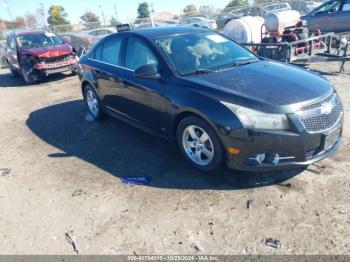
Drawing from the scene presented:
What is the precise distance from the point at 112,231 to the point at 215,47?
2885 mm

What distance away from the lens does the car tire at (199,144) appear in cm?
368

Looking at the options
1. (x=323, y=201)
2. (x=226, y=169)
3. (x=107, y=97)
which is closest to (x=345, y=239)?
(x=323, y=201)

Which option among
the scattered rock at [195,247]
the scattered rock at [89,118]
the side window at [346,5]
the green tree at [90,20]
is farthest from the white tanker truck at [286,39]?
the green tree at [90,20]

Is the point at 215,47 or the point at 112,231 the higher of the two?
the point at 215,47

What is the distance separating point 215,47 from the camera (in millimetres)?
4707

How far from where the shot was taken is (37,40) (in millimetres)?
11492

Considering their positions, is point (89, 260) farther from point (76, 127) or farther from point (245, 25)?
point (245, 25)

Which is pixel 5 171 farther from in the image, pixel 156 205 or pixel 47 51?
pixel 47 51

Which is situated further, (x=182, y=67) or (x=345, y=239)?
(x=182, y=67)

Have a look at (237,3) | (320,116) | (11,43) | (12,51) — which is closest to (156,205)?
(320,116)

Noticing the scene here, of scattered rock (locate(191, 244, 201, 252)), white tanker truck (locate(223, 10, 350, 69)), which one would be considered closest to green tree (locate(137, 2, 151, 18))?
white tanker truck (locate(223, 10, 350, 69))

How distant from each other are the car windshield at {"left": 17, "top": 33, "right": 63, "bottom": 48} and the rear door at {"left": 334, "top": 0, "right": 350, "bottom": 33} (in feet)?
32.9

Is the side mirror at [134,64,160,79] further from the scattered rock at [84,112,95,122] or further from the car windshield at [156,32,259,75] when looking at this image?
the scattered rock at [84,112,95,122]

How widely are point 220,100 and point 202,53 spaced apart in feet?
3.93
